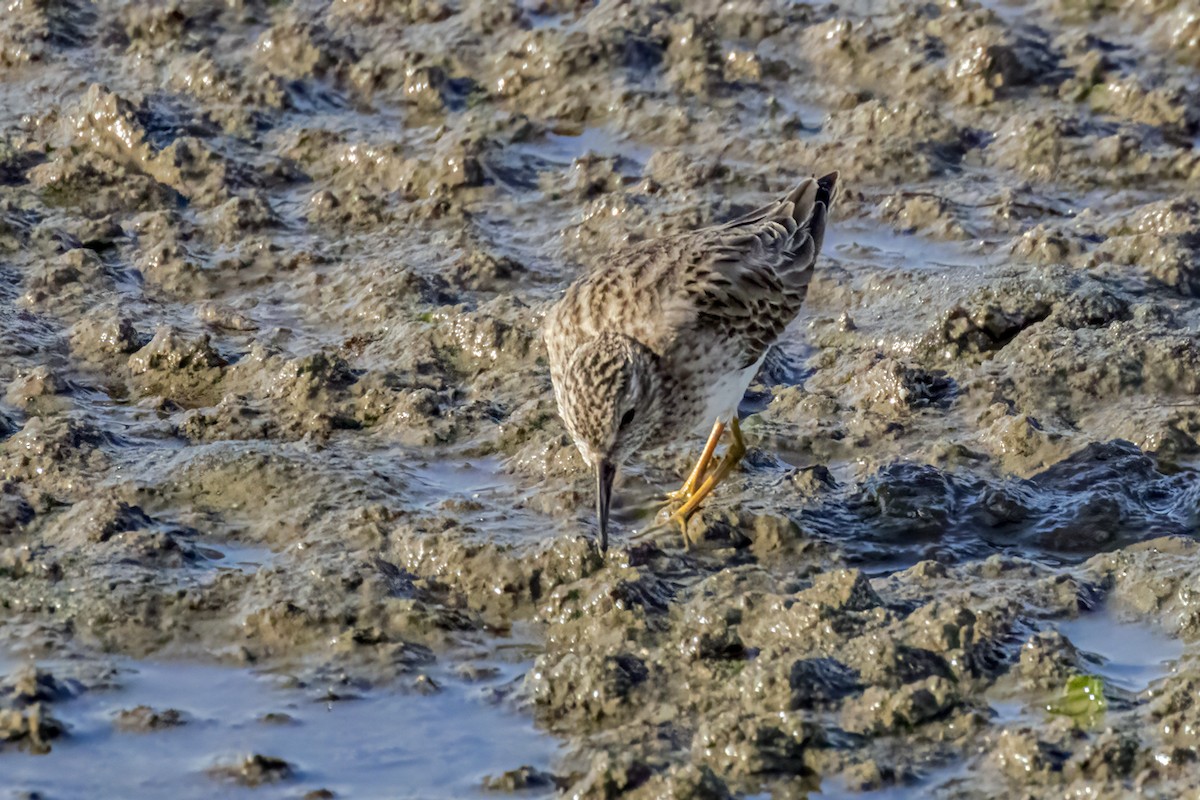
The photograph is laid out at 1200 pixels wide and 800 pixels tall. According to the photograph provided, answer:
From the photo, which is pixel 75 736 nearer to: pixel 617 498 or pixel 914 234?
pixel 617 498

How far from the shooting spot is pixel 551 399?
7422 millimetres

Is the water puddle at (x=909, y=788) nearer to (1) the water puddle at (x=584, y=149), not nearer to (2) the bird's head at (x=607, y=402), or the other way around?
(2) the bird's head at (x=607, y=402)

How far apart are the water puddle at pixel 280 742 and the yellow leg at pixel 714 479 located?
3.74ft

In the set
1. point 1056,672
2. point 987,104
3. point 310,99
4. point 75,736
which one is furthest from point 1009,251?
point 75,736

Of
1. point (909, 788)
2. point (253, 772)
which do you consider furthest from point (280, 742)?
point (909, 788)

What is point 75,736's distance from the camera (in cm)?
550

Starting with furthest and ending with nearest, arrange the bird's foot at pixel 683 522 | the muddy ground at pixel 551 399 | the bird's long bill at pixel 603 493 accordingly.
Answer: the bird's foot at pixel 683 522 → the bird's long bill at pixel 603 493 → the muddy ground at pixel 551 399

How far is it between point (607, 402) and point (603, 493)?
34 centimetres

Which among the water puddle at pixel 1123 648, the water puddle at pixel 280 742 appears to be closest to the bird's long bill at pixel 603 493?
the water puddle at pixel 280 742

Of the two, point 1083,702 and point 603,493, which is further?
point 603,493

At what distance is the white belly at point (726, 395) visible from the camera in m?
6.68

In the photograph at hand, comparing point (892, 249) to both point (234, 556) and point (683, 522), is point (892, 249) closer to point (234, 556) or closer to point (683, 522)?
point (683, 522)

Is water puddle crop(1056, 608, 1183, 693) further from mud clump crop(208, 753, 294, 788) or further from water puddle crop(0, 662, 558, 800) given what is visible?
mud clump crop(208, 753, 294, 788)

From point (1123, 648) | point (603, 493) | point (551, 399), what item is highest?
point (603, 493)
